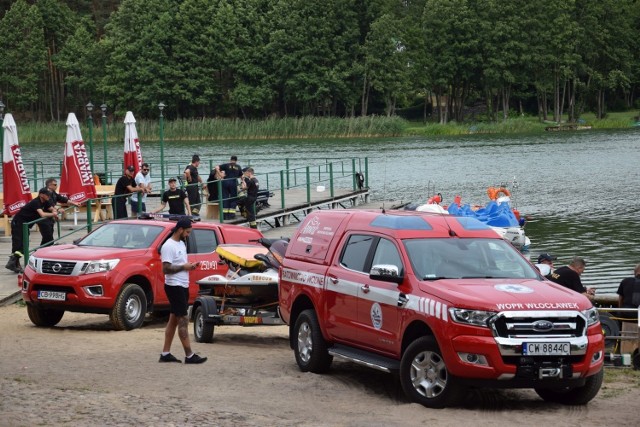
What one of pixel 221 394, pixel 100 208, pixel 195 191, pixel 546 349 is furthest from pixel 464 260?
pixel 195 191

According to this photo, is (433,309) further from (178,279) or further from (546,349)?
(178,279)

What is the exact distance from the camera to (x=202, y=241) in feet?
63.9

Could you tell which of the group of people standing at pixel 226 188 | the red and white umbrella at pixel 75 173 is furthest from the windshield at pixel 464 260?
the group of people standing at pixel 226 188

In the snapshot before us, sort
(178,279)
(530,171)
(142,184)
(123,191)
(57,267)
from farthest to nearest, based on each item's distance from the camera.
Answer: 1. (530,171)
2. (142,184)
3. (123,191)
4. (57,267)
5. (178,279)

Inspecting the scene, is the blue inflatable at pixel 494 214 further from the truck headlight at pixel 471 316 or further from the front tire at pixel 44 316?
the truck headlight at pixel 471 316

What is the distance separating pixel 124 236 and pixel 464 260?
7529mm

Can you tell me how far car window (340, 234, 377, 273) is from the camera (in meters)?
13.1

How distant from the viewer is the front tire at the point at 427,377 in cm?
1150

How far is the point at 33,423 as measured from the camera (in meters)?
10.1

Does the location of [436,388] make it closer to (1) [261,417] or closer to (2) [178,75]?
(1) [261,417]

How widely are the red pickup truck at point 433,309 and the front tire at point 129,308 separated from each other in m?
3.92

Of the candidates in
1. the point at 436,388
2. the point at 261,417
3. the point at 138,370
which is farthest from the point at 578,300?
the point at 138,370

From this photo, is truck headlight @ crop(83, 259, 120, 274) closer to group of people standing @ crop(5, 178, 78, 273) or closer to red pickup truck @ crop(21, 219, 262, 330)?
red pickup truck @ crop(21, 219, 262, 330)

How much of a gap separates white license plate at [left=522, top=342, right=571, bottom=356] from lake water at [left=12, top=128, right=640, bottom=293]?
14371 mm
